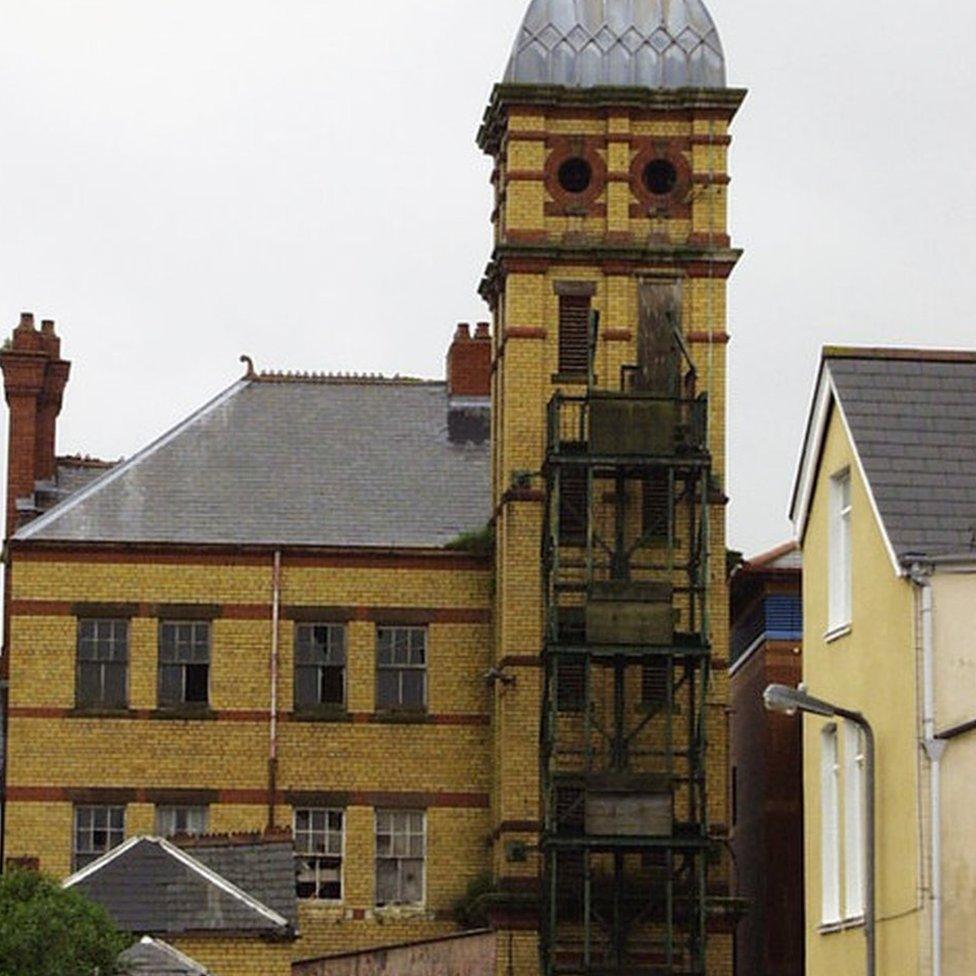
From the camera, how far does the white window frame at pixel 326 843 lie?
5700 cm

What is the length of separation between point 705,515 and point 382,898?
949 cm

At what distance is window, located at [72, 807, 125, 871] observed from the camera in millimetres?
56750

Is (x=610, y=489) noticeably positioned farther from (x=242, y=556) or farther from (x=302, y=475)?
(x=302, y=475)

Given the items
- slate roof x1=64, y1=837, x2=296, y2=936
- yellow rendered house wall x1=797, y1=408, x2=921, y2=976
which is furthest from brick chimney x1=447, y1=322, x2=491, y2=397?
yellow rendered house wall x1=797, y1=408, x2=921, y2=976

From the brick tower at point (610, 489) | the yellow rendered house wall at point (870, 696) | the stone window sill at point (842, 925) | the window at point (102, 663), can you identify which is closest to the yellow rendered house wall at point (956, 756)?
the yellow rendered house wall at point (870, 696)

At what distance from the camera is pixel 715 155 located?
5678cm

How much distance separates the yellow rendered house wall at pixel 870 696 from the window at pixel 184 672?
2310 centimetres

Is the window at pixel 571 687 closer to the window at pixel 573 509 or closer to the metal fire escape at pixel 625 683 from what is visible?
the metal fire escape at pixel 625 683

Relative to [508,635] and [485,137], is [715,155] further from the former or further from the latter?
[508,635]

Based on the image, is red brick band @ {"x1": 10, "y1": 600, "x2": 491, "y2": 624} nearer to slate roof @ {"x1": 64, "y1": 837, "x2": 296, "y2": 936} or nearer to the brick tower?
the brick tower

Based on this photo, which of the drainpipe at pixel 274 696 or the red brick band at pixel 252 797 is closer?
the red brick band at pixel 252 797

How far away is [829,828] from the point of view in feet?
113

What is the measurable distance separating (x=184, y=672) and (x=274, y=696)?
67.0 inches

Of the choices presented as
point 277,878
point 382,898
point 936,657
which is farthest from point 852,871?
point 382,898
